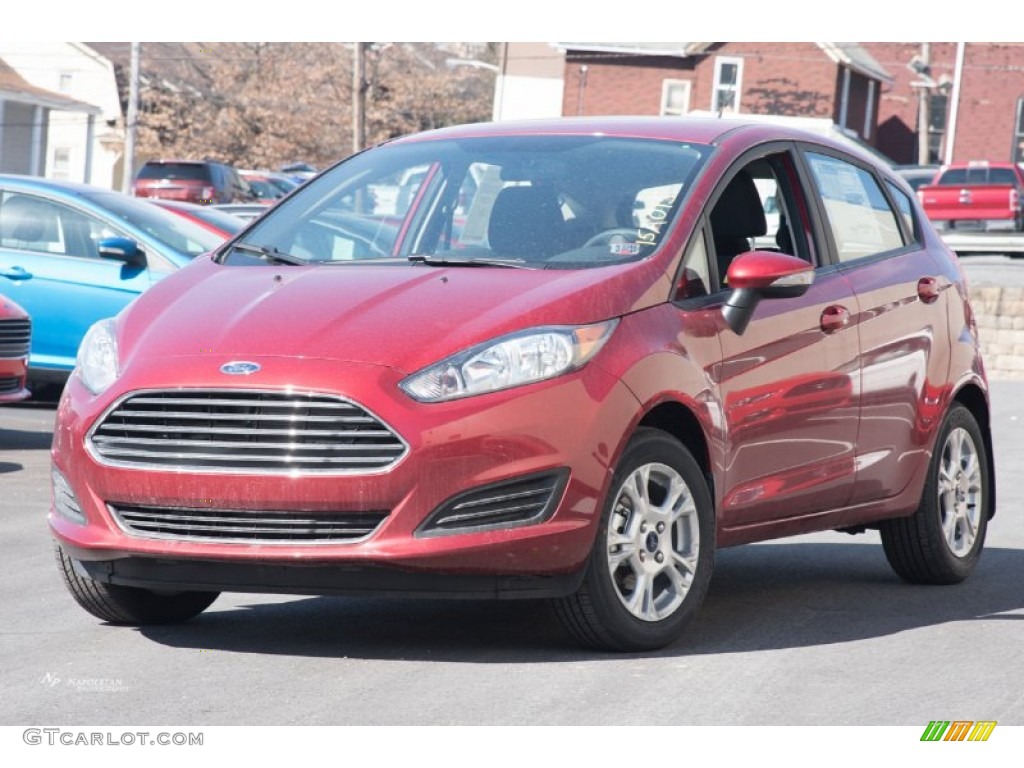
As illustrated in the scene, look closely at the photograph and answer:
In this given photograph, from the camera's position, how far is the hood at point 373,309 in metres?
Answer: 5.60

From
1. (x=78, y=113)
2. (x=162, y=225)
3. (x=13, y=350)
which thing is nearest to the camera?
(x=13, y=350)

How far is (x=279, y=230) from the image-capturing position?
22.6 feet

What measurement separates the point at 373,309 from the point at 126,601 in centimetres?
134

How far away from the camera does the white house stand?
67.4 m

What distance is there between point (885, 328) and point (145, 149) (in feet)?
220

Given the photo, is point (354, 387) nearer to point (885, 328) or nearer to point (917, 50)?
point (885, 328)

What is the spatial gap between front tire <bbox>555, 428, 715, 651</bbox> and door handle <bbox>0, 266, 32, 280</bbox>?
27.6 ft

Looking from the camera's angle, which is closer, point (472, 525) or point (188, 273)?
point (472, 525)

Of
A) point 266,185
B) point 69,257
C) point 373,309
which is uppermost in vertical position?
point 373,309

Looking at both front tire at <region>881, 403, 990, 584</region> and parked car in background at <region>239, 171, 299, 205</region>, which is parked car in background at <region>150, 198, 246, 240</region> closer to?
front tire at <region>881, 403, 990, 584</region>
